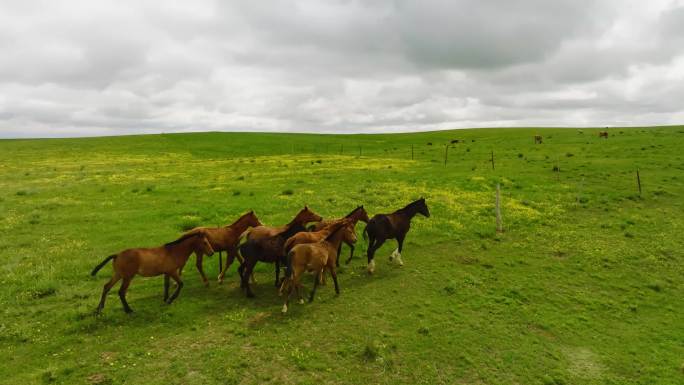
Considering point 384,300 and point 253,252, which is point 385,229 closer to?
point 384,300

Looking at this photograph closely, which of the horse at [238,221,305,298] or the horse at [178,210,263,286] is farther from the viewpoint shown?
the horse at [178,210,263,286]

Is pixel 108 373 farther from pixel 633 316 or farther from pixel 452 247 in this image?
pixel 633 316

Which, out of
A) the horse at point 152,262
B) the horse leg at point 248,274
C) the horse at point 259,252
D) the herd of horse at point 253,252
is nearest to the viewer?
the horse at point 152,262

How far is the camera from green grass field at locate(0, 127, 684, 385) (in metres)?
9.25

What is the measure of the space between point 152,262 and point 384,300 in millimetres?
6950

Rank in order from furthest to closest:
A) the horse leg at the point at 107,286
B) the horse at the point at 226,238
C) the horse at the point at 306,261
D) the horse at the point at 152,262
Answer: the horse at the point at 226,238 < the horse at the point at 306,261 < the horse at the point at 152,262 < the horse leg at the point at 107,286

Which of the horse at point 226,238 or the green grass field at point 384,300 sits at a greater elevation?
the horse at point 226,238

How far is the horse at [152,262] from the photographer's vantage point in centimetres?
1069

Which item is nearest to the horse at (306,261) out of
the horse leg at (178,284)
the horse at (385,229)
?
the horse at (385,229)

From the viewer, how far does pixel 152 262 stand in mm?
11016

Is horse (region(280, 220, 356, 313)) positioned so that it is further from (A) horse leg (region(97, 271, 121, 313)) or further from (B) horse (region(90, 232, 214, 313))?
(A) horse leg (region(97, 271, 121, 313))

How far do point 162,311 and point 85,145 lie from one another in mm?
90622

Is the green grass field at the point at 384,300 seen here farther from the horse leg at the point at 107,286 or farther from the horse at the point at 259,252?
the horse at the point at 259,252

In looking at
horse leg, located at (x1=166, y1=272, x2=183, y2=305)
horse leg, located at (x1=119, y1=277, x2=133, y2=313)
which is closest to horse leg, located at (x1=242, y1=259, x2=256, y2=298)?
horse leg, located at (x1=166, y1=272, x2=183, y2=305)
